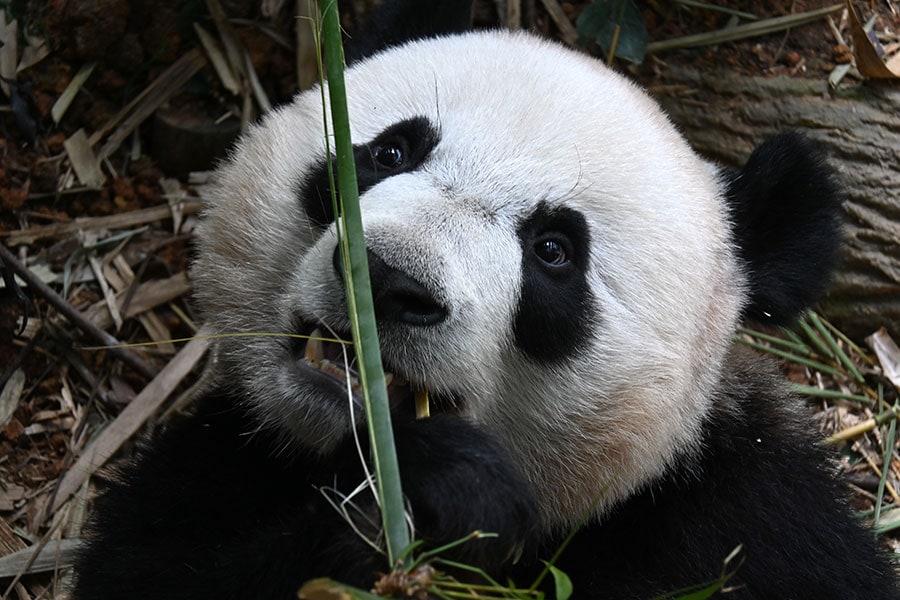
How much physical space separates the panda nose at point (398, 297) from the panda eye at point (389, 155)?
0.53 meters

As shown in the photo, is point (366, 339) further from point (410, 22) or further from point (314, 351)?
point (410, 22)

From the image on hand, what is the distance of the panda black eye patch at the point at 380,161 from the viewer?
3.24 m

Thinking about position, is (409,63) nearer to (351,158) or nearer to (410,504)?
(351,158)

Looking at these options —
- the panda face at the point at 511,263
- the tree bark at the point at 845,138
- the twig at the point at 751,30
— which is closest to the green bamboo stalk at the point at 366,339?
the panda face at the point at 511,263

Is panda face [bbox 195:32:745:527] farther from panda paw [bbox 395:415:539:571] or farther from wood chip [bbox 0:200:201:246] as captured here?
wood chip [bbox 0:200:201:246]

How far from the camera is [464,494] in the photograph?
2658 mm

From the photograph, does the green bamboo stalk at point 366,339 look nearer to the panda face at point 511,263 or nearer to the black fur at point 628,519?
the panda face at point 511,263

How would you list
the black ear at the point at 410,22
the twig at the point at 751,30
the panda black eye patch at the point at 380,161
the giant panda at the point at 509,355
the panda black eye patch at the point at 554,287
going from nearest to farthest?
the giant panda at the point at 509,355
the panda black eye patch at the point at 554,287
the panda black eye patch at the point at 380,161
the black ear at the point at 410,22
the twig at the point at 751,30

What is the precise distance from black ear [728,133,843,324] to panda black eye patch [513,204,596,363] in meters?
0.76

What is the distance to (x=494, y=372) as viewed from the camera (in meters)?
3.10

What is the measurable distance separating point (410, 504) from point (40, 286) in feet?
9.83

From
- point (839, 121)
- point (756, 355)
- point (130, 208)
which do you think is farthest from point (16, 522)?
point (839, 121)

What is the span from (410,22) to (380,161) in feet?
2.76

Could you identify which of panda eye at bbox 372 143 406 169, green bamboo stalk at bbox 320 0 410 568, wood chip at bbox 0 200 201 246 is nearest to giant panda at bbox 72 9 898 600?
panda eye at bbox 372 143 406 169
